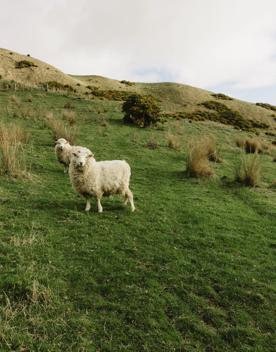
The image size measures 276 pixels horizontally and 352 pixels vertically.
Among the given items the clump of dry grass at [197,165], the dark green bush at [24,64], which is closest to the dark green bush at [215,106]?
the dark green bush at [24,64]

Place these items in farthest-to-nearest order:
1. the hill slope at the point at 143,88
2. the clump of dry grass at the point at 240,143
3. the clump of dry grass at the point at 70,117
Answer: the hill slope at the point at 143,88, the clump of dry grass at the point at 240,143, the clump of dry grass at the point at 70,117

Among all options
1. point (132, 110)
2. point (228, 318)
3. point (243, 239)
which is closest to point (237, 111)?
point (132, 110)

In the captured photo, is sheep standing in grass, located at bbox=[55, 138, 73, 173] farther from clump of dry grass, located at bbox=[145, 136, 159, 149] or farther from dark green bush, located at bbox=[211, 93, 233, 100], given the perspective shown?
dark green bush, located at bbox=[211, 93, 233, 100]

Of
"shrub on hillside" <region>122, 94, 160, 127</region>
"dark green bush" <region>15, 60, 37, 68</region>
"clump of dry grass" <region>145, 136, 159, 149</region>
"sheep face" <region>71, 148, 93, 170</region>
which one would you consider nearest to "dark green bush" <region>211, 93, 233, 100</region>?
"dark green bush" <region>15, 60, 37, 68</region>

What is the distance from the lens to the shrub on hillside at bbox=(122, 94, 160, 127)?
24578mm

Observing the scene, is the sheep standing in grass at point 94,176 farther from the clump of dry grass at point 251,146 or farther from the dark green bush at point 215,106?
the dark green bush at point 215,106

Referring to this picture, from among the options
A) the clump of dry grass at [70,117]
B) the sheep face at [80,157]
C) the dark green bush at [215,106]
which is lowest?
the sheep face at [80,157]

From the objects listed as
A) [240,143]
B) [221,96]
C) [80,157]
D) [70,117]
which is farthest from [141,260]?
[221,96]

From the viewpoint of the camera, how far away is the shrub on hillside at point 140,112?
24578mm

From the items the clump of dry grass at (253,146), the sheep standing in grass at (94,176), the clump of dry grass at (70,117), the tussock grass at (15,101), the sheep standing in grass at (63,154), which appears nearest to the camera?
the sheep standing in grass at (94,176)

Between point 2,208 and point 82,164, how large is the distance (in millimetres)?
2219

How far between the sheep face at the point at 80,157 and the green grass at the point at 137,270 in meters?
1.19

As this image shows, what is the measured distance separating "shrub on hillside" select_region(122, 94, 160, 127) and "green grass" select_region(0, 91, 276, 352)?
1236 centimetres

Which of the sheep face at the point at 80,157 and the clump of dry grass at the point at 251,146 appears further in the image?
the clump of dry grass at the point at 251,146
